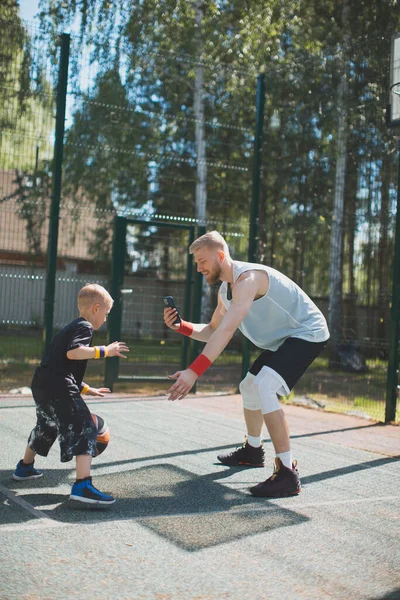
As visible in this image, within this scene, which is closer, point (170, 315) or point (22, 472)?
point (22, 472)

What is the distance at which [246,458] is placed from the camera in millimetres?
5598

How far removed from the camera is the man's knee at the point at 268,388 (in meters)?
4.78

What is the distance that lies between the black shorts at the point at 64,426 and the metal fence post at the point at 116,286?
5.01 metres

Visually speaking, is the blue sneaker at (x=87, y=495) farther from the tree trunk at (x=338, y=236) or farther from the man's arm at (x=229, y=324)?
the tree trunk at (x=338, y=236)

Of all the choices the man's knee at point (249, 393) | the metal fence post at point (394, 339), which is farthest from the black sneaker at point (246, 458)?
the metal fence post at point (394, 339)

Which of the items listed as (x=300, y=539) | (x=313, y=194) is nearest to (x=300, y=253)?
(x=313, y=194)

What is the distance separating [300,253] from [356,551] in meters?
7.36

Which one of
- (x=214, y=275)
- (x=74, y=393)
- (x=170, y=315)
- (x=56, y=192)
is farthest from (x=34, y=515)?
(x=56, y=192)

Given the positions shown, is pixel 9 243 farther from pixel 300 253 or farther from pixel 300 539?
pixel 300 539

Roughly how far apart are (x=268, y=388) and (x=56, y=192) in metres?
5.56

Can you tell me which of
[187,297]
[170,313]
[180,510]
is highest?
[187,297]

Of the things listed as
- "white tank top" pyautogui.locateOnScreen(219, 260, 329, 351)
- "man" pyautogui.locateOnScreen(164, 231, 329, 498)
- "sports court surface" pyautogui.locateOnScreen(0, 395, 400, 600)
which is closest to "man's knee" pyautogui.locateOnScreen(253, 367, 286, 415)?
"man" pyautogui.locateOnScreen(164, 231, 329, 498)

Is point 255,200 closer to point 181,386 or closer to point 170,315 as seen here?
point 170,315

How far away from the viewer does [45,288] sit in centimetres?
935
